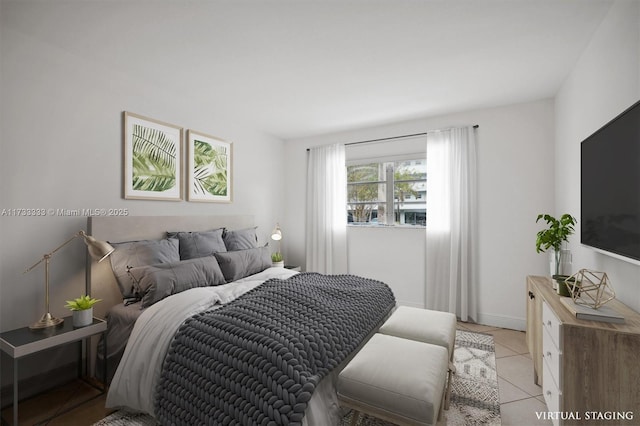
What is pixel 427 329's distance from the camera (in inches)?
82.5

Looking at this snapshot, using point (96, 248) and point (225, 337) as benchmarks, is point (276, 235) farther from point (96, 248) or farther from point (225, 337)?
point (225, 337)

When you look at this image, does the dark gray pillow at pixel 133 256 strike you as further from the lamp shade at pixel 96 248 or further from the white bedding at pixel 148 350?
the white bedding at pixel 148 350

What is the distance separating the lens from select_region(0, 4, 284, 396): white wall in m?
2.07

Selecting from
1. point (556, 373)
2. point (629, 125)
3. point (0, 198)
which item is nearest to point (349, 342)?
point (556, 373)

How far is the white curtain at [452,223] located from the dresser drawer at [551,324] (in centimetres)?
168

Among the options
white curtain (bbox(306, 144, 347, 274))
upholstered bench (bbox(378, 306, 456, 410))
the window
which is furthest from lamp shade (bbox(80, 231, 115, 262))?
the window

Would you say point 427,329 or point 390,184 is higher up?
point 390,184

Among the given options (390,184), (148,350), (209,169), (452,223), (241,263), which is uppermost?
(209,169)

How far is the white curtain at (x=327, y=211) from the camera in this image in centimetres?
450

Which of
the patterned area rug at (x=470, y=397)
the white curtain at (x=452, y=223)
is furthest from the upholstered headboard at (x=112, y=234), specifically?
the white curtain at (x=452, y=223)

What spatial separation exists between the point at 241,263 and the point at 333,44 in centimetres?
217

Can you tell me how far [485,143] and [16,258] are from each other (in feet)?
15.0

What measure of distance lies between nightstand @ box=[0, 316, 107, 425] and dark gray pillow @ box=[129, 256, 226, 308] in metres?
0.34

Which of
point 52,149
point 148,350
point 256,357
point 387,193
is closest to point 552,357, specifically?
point 256,357
